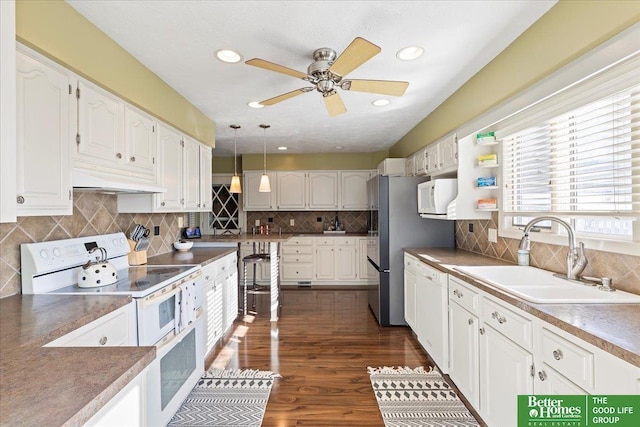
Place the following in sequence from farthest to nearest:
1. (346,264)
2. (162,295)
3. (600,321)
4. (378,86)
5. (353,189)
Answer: (353,189), (346,264), (378,86), (162,295), (600,321)

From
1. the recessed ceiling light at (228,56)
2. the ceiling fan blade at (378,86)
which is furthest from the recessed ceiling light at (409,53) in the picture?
the recessed ceiling light at (228,56)

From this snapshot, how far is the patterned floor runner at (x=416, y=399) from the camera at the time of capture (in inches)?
76.9

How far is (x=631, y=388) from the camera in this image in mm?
930

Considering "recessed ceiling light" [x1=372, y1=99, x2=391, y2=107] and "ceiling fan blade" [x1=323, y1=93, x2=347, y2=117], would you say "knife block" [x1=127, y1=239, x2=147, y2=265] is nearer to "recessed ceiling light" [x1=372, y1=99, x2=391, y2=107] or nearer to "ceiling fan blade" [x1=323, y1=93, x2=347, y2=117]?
"ceiling fan blade" [x1=323, y1=93, x2=347, y2=117]

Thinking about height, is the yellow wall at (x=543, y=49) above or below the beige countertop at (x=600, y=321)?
above

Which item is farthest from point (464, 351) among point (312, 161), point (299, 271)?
point (312, 161)

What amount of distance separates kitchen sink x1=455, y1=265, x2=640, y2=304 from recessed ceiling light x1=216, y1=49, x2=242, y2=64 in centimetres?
213

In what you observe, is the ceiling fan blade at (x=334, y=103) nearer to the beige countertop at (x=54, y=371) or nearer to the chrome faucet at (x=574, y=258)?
the chrome faucet at (x=574, y=258)

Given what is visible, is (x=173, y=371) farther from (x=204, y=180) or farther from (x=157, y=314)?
(x=204, y=180)

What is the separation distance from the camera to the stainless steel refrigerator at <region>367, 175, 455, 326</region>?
3.41 metres

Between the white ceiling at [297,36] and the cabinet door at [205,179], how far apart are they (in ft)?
2.03

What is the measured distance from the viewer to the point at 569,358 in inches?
45.4

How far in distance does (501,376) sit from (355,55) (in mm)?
1859

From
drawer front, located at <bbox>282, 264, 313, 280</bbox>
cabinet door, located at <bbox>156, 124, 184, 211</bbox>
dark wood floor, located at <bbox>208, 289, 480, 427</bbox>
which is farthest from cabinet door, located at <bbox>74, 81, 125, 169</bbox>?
drawer front, located at <bbox>282, 264, 313, 280</bbox>
